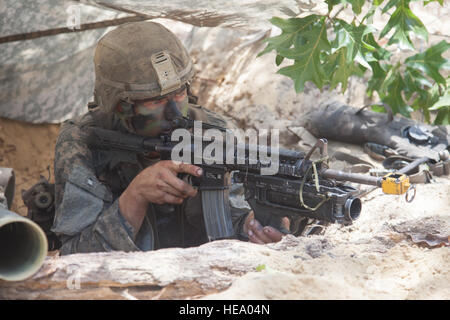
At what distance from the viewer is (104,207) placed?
3.48 m

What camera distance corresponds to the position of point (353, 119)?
5.68 m

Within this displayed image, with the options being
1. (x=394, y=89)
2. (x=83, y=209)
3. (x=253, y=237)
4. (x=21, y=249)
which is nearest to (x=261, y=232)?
(x=253, y=237)

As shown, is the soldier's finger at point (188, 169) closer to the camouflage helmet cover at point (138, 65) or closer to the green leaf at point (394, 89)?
the camouflage helmet cover at point (138, 65)

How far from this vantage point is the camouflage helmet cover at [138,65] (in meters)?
3.42

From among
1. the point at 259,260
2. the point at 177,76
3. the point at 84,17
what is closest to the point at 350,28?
the point at 177,76

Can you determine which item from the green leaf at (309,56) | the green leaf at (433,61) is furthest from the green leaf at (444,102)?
the green leaf at (309,56)

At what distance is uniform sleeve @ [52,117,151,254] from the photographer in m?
3.23

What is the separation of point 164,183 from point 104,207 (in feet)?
1.82

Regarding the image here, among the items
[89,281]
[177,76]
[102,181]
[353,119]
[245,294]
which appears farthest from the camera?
[353,119]

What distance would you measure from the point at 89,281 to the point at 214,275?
1.64 ft

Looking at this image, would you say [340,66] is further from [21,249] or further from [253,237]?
[21,249]

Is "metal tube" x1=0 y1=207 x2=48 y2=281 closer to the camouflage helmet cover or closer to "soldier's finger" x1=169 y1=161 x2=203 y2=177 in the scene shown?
"soldier's finger" x1=169 y1=161 x2=203 y2=177
